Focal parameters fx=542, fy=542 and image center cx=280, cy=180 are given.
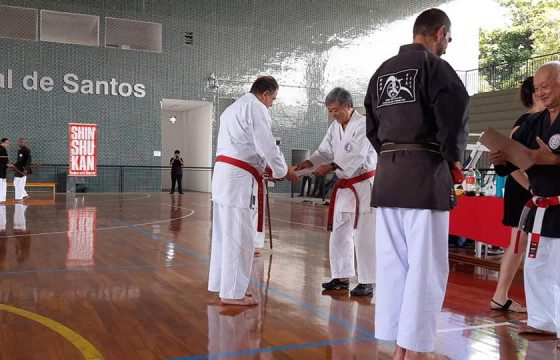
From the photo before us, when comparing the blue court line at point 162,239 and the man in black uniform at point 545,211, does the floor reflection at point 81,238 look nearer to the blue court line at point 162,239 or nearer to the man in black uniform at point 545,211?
the blue court line at point 162,239

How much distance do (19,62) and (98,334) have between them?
14.8 meters

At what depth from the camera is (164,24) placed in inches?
682

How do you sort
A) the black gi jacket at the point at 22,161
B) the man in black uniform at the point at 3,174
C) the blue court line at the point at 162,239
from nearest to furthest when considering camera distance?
1. the blue court line at the point at 162,239
2. the man in black uniform at the point at 3,174
3. the black gi jacket at the point at 22,161

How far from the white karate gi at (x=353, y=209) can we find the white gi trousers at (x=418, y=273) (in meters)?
1.76

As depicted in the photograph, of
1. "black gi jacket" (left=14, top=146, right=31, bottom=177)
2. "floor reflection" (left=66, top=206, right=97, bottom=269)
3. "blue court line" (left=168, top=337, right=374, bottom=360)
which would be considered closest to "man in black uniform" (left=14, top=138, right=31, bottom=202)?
"black gi jacket" (left=14, top=146, right=31, bottom=177)

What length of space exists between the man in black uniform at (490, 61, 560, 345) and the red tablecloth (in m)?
1.76

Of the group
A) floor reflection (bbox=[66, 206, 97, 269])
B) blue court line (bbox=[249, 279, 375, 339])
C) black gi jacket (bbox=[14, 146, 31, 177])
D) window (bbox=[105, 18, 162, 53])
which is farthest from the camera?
window (bbox=[105, 18, 162, 53])

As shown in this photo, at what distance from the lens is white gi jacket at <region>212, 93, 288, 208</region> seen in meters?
3.65

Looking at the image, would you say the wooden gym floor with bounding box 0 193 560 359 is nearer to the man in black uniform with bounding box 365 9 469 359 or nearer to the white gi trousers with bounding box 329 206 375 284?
the white gi trousers with bounding box 329 206 375 284

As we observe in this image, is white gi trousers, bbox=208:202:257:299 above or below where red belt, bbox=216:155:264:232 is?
below

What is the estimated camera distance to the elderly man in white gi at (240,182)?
12.0 feet

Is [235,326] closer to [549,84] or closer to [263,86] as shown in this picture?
[263,86]

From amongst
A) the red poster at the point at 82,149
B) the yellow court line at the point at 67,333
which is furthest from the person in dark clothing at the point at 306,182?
the yellow court line at the point at 67,333

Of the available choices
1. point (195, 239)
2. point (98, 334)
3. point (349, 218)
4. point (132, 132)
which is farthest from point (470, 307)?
point (132, 132)
